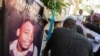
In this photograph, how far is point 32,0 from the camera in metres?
2.78

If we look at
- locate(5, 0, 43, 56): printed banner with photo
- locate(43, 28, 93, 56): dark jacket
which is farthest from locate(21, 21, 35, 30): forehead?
locate(43, 28, 93, 56): dark jacket

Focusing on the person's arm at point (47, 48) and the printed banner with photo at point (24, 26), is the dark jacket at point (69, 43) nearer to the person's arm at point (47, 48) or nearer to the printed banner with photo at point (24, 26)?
the person's arm at point (47, 48)

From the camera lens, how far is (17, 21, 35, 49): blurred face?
265 cm

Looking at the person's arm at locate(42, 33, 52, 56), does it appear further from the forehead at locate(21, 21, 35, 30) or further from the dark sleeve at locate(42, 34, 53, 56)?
the forehead at locate(21, 21, 35, 30)

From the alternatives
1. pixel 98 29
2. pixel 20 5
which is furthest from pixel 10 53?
pixel 98 29

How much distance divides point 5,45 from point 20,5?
45 centimetres

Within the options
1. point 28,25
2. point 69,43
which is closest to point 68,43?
point 69,43

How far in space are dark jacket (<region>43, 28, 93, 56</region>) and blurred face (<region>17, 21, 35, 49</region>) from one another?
1.76ft

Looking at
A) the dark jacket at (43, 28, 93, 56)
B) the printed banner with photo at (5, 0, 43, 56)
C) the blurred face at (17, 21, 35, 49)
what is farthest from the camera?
the dark jacket at (43, 28, 93, 56)

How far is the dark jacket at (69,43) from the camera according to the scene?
327cm

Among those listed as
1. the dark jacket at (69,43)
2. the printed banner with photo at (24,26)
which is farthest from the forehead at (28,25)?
the dark jacket at (69,43)

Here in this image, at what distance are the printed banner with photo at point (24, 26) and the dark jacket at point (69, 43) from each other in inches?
12.3

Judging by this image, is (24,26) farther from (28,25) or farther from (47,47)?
(47,47)

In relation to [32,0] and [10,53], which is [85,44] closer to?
A: [32,0]
